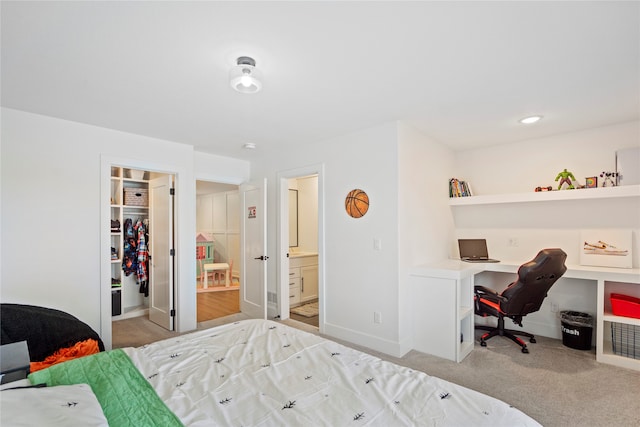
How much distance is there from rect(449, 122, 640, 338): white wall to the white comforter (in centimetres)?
320

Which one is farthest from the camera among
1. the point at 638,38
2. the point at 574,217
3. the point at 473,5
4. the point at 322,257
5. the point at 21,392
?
the point at 322,257

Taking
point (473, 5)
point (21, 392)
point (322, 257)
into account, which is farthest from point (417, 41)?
point (322, 257)

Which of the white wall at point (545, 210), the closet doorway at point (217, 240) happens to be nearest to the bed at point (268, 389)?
the white wall at point (545, 210)

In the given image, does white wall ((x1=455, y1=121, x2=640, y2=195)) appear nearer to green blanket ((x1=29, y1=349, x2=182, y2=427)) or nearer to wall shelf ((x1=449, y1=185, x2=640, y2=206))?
wall shelf ((x1=449, y1=185, x2=640, y2=206))

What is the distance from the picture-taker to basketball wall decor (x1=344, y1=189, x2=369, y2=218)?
11.2 ft

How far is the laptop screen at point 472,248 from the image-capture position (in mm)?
3990

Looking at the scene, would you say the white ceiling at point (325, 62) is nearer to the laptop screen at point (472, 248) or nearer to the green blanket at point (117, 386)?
the laptop screen at point (472, 248)

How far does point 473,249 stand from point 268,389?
136 inches

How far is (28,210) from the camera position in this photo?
2793 mm

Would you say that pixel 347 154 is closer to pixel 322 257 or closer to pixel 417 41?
pixel 322 257

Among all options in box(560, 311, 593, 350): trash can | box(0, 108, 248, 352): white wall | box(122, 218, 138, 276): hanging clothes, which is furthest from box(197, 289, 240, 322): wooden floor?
box(560, 311, 593, 350): trash can

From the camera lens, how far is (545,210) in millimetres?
3750

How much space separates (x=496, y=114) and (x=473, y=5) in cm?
175

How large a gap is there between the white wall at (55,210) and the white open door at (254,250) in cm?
146
